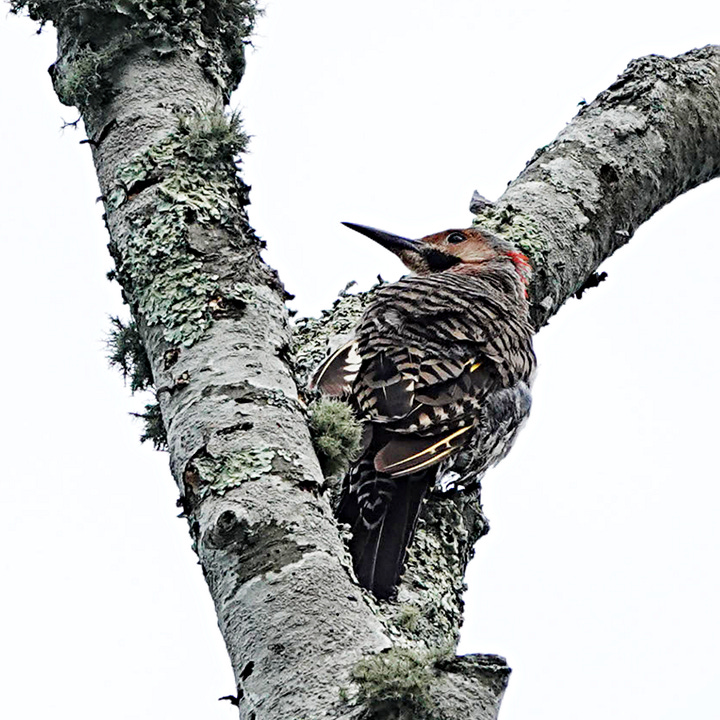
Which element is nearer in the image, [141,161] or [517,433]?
[141,161]

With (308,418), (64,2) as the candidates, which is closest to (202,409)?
(308,418)

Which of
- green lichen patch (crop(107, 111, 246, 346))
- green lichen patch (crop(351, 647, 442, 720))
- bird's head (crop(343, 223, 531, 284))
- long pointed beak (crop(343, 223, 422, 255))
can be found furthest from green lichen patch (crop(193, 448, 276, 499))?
long pointed beak (crop(343, 223, 422, 255))

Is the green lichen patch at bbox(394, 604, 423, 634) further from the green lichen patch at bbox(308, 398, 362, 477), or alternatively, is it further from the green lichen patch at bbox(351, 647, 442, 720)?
the green lichen patch at bbox(351, 647, 442, 720)

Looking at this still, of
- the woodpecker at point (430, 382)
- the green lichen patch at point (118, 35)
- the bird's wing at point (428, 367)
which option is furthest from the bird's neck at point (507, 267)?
the green lichen patch at point (118, 35)

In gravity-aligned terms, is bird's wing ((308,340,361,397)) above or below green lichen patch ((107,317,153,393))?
above

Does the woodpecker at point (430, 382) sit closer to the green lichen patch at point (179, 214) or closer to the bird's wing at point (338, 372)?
the bird's wing at point (338, 372)

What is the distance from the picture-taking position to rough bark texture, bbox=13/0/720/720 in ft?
6.23

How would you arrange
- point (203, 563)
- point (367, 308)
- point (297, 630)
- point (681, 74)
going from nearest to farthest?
point (297, 630)
point (203, 563)
point (367, 308)
point (681, 74)

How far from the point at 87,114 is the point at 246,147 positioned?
0.41m

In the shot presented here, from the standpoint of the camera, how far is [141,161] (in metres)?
2.95

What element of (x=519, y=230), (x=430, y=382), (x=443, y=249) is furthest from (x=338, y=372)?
(x=443, y=249)

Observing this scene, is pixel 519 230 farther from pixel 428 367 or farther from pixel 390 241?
pixel 390 241

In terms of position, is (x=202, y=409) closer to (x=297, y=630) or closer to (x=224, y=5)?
(x=297, y=630)

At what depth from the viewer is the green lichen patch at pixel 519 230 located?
4282 mm
